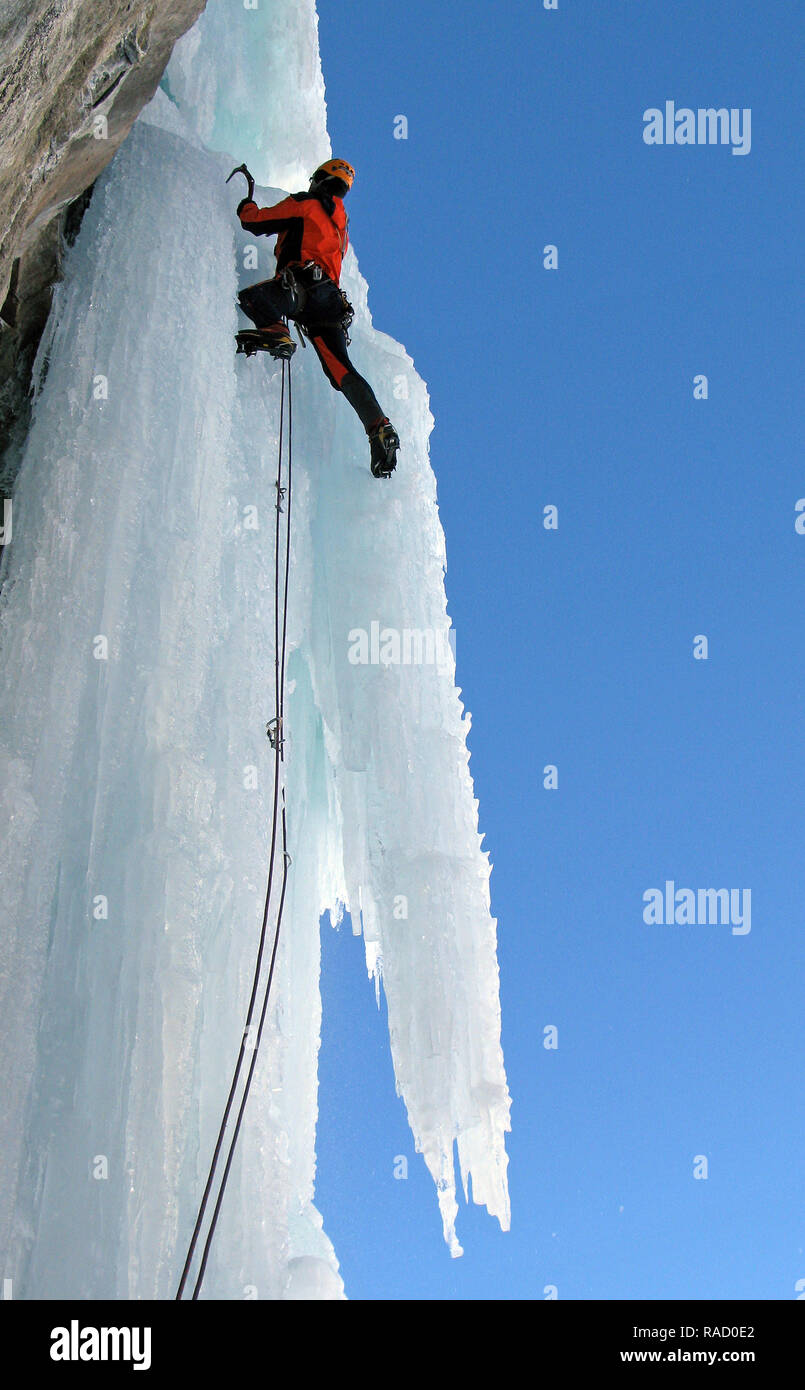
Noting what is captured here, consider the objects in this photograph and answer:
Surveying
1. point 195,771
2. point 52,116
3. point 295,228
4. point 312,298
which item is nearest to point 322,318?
point 312,298

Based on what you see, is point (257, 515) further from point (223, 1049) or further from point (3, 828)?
point (223, 1049)

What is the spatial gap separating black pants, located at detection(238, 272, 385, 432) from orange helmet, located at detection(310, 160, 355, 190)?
68cm

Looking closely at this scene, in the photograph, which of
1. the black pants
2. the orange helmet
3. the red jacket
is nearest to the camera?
Result: the black pants

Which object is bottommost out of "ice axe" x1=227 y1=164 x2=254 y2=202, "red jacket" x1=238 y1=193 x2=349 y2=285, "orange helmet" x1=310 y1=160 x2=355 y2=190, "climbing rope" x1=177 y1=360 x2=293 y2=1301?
"climbing rope" x1=177 y1=360 x2=293 y2=1301

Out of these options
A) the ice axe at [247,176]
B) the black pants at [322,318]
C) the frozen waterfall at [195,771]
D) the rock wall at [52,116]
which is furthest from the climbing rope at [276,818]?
the rock wall at [52,116]

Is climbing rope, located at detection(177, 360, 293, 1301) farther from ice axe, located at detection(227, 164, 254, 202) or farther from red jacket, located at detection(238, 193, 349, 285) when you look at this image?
ice axe, located at detection(227, 164, 254, 202)

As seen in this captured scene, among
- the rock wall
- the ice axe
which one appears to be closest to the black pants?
the ice axe

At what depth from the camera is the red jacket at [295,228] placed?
203 inches

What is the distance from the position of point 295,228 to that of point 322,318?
0.42m

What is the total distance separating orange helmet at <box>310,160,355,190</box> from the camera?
5480mm

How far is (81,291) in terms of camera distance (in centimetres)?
463

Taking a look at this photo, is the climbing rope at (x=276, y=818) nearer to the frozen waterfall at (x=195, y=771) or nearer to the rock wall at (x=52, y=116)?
the frozen waterfall at (x=195, y=771)
